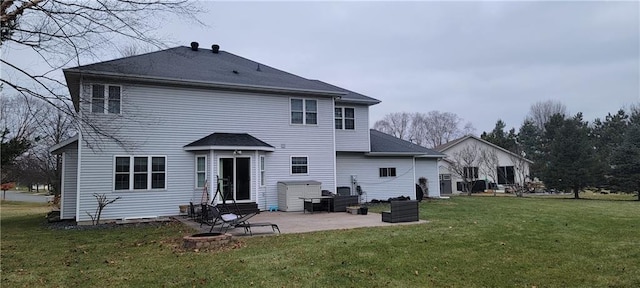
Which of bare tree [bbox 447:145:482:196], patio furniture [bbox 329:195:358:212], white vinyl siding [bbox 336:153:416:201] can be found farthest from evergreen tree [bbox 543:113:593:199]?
patio furniture [bbox 329:195:358:212]

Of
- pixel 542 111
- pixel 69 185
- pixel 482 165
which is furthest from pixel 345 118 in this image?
pixel 542 111

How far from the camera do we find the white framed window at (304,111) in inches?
618

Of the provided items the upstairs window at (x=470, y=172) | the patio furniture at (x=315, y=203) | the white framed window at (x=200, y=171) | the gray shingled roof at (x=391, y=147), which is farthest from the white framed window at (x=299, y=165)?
the upstairs window at (x=470, y=172)

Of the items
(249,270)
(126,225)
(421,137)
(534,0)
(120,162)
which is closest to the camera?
(249,270)

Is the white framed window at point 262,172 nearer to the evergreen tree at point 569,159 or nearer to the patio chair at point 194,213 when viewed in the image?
the patio chair at point 194,213

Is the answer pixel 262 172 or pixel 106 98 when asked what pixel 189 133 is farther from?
pixel 262 172

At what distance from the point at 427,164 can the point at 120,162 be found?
622 inches

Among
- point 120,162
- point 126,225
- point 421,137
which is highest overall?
point 421,137

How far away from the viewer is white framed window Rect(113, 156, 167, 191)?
498 inches

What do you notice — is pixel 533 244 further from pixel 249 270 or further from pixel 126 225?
pixel 126 225

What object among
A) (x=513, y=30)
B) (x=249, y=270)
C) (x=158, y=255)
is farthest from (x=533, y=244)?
(x=513, y=30)

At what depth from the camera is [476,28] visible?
56.1 feet

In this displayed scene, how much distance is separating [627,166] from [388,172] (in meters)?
14.9

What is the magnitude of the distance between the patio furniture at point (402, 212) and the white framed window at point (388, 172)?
856cm
